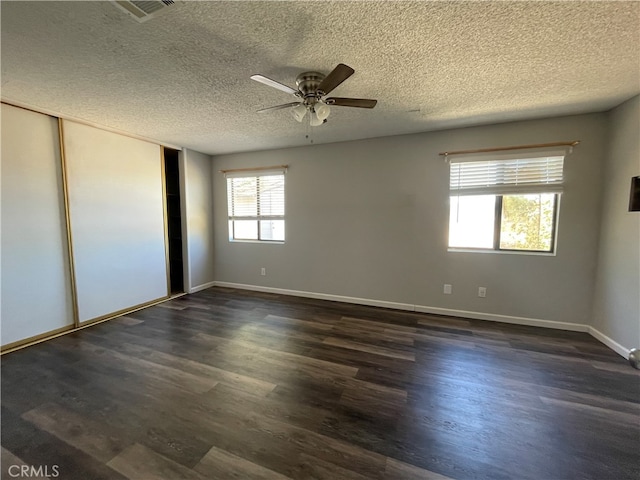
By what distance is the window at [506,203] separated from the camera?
296cm

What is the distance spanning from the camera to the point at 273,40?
159 centimetres

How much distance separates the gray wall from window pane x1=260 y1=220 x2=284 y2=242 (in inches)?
7.1

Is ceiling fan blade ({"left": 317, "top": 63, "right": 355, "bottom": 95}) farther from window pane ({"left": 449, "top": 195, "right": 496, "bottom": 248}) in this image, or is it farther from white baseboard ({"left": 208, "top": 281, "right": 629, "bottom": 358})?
white baseboard ({"left": 208, "top": 281, "right": 629, "bottom": 358})

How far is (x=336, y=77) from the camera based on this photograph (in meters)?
1.65

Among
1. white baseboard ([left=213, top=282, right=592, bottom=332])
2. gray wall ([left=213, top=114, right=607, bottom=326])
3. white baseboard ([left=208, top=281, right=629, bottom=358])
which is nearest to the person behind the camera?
white baseboard ([left=208, top=281, right=629, bottom=358])

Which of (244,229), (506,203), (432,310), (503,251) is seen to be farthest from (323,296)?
(506,203)

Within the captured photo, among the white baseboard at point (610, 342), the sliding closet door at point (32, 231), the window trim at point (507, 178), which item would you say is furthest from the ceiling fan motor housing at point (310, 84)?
the white baseboard at point (610, 342)

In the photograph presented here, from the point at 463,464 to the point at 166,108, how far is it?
142 inches

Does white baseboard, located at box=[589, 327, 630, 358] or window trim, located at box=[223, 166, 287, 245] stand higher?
window trim, located at box=[223, 166, 287, 245]

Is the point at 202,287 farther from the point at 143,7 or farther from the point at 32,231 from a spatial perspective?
the point at 143,7

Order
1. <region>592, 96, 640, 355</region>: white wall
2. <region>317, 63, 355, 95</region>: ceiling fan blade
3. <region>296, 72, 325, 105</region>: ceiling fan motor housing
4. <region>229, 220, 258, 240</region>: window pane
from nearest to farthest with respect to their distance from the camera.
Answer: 1. <region>317, 63, 355, 95</region>: ceiling fan blade
2. <region>296, 72, 325, 105</region>: ceiling fan motor housing
3. <region>592, 96, 640, 355</region>: white wall
4. <region>229, 220, 258, 240</region>: window pane

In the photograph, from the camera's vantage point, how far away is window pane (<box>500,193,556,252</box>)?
119 inches

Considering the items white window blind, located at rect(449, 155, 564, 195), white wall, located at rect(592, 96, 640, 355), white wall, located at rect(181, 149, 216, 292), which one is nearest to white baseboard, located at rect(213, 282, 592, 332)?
white wall, located at rect(592, 96, 640, 355)

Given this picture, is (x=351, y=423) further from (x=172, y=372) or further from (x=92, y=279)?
(x=92, y=279)
